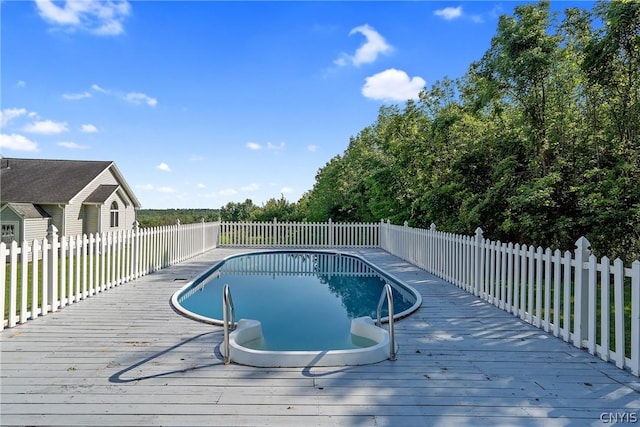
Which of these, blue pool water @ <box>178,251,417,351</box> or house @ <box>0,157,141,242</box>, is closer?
blue pool water @ <box>178,251,417,351</box>

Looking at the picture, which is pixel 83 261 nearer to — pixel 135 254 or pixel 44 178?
pixel 135 254

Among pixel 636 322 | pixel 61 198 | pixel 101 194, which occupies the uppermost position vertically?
pixel 101 194

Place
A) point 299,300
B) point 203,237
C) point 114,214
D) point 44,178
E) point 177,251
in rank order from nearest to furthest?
point 299,300, point 177,251, point 203,237, point 44,178, point 114,214

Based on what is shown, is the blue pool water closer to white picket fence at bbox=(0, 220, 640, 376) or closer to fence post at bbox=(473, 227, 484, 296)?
fence post at bbox=(473, 227, 484, 296)

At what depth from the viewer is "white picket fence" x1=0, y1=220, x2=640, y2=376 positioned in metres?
3.73

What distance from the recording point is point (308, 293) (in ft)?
27.8

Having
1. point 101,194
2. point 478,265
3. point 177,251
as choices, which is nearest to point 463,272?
point 478,265

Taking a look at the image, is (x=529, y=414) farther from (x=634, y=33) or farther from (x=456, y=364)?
Answer: (x=634, y=33)

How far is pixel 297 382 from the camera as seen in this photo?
3129 mm

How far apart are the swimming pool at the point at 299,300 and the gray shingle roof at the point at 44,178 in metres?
9.50

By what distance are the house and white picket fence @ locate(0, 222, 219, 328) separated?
6.79 meters

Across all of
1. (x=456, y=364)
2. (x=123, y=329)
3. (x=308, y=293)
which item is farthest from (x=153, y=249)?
(x=456, y=364)

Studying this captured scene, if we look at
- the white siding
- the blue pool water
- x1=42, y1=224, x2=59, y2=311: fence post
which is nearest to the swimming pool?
the blue pool water

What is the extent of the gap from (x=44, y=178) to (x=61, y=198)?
2.80 m
